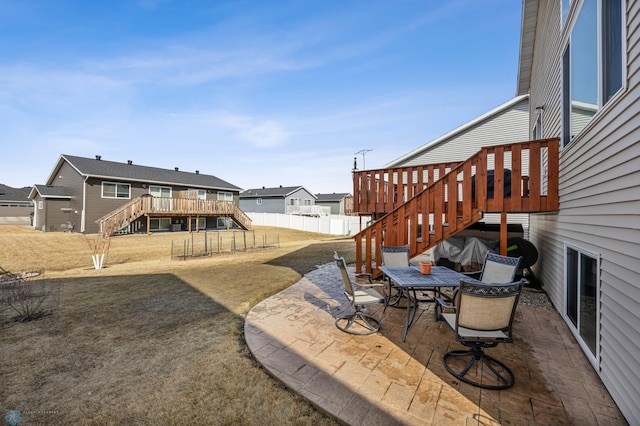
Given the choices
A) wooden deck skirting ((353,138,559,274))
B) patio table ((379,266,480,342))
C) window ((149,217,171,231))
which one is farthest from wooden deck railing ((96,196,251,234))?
patio table ((379,266,480,342))

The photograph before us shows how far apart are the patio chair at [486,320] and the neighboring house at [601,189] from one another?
708 mm

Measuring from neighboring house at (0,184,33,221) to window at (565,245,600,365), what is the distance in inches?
1874

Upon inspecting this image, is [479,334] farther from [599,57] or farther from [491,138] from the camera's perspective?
[491,138]

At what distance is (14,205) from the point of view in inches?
1330

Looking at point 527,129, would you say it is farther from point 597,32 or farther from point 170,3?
point 170,3

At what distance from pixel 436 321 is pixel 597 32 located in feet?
13.4

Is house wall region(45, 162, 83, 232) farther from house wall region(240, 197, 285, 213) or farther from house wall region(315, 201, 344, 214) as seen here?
house wall region(315, 201, 344, 214)

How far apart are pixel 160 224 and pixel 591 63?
24.3 m

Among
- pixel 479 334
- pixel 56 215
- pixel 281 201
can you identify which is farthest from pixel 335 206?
pixel 479 334

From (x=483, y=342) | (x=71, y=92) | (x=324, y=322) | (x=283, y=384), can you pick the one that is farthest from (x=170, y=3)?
(x=483, y=342)

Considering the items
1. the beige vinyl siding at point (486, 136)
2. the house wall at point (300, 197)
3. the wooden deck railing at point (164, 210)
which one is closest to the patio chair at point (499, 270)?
the beige vinyl siding at point (486, 136)

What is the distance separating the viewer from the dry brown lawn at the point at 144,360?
229cm

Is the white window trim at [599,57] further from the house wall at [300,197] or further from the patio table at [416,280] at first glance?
the house wall at [300,197]

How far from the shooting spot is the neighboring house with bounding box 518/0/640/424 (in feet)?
6.84
